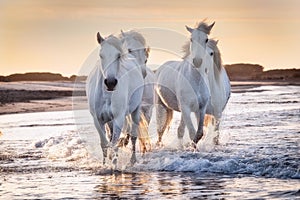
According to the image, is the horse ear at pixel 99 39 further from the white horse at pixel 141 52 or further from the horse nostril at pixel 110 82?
the white horse at pixel 141 52

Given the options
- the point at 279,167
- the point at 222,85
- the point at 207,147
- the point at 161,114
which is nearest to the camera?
the point at 279,167

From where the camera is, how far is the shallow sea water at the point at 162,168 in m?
8.78

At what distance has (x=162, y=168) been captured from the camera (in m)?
11.1

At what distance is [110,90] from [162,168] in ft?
4.96

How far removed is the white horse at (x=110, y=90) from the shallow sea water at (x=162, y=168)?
628 mm

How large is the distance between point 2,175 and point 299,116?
1100 centimetres

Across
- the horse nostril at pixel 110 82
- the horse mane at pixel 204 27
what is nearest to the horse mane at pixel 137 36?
the horse mane at pixel 204 27

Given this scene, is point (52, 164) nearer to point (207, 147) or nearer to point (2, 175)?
point (2, 175)

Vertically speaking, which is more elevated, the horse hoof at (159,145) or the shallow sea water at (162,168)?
the horse hoof at (159,145)

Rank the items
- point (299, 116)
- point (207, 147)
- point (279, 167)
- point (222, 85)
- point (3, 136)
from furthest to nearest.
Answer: point (299, 116)
point (3, 136)
point (222, 85)
point (207, 147)
point (279, 167)

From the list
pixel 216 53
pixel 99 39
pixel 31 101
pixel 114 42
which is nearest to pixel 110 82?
pixel 114 42

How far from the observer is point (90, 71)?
479 inches

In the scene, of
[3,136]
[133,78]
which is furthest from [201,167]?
[3,136]

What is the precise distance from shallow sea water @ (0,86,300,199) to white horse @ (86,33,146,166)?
63 cm
